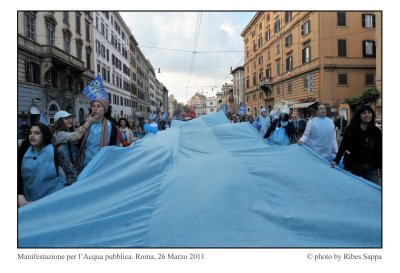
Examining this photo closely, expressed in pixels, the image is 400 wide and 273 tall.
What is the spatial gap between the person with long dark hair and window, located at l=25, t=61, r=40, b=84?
24.5 m

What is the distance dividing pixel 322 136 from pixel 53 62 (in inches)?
1042

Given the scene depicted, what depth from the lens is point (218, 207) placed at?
2.41 metres

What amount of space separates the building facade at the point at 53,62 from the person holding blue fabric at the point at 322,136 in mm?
18828

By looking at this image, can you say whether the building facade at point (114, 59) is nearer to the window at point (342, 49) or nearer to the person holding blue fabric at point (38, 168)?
the window at point (342, 49)

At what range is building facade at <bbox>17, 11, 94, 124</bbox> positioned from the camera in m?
22.6

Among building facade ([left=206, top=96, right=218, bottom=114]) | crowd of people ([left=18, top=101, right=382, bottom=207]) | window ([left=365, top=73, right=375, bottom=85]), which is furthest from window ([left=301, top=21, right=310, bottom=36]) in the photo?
building facade ([left=206, top=96, right=218, bottom=114])

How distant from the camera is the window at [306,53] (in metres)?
A: 31.8

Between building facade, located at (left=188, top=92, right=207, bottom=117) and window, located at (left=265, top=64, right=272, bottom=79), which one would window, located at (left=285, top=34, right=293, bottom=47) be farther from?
building facade, located at (left=188, top=92, right=207, bottom=117)

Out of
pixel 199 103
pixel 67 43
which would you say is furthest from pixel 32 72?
pixel 199 103

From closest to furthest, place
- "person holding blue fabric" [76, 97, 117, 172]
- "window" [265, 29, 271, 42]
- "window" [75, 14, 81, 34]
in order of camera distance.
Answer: "person holding blue fabric" [76, 97, 117, 172], "window" [75, 14, 81, 34], "window" [265, 29, 271, 42]

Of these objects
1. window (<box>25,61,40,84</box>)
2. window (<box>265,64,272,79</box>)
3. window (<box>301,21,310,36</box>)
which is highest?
window (<box>301,21,310,36</box>)

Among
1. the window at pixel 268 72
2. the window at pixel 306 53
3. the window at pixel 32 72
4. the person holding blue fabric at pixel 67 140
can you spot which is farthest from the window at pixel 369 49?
the person holding blue fabric at pixel 67 140
